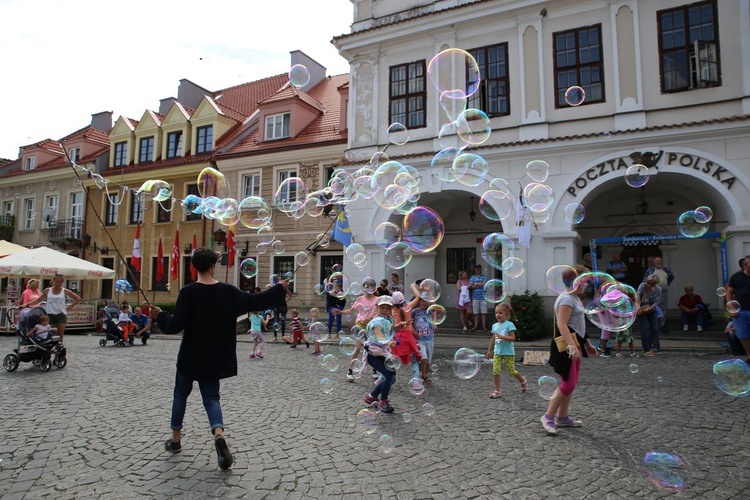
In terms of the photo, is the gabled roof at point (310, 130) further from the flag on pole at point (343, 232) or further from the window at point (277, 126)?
the flag on pole at point (343, 232)

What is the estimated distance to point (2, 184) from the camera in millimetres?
30766

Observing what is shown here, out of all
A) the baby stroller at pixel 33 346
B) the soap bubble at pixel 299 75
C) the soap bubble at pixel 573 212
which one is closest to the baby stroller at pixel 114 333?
the baby stroller at pixel 33 346

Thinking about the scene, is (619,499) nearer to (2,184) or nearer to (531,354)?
(531,354)

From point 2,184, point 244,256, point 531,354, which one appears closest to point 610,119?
point 531,354

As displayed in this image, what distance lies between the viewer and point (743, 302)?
303 inches

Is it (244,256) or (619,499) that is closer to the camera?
(619,499)

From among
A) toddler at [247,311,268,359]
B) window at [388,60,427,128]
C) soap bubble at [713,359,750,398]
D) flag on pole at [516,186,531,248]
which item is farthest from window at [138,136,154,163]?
soap bubble at [713,359,750,398]

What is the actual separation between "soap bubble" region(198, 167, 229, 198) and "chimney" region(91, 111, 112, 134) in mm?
28450

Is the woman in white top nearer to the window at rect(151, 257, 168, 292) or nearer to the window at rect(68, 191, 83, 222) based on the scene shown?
the window at rect(151, 257, 168, 292)

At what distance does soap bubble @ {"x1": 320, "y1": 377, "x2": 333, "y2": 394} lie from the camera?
6927 mm

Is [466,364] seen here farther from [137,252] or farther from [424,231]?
[137,252]

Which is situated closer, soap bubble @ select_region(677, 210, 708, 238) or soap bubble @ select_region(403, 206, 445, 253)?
soap bubble @ select_region(403, 206, 445, 253)

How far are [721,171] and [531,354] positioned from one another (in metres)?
7.18

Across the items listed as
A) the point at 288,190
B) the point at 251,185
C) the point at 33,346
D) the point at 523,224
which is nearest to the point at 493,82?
the point at 523,224
